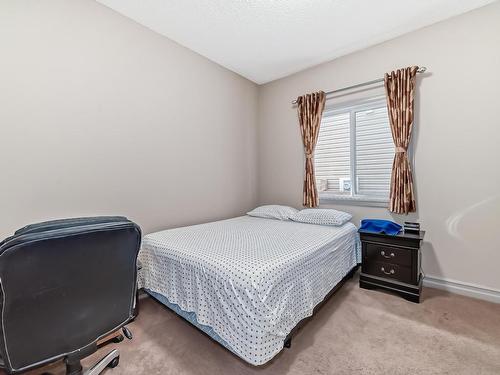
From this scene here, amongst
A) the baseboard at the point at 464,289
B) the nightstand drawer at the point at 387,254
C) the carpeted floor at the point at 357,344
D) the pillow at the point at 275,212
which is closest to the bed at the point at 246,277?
the carpeted floor at the point at 357,344

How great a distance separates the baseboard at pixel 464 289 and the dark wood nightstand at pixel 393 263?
303 millimetres

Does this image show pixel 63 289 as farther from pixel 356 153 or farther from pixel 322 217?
pixel 356 153

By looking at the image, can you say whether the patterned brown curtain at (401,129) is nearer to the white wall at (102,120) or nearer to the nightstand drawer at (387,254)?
the nightstand drawer at (387,254)

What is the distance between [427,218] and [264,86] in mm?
2994

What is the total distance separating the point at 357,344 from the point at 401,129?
218 centimetres

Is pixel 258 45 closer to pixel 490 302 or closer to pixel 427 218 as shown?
pixel 427 218

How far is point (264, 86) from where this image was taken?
13.1ft

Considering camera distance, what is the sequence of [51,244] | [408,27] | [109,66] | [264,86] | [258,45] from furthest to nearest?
[264,86] < [258,45] < [408,27] < [109,66] < [51,244]

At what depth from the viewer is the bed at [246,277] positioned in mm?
1360

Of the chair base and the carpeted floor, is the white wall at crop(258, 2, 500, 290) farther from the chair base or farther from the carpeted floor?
the chair base

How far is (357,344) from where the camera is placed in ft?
5.55

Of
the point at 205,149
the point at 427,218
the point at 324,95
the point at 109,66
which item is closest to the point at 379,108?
the point at 324,95

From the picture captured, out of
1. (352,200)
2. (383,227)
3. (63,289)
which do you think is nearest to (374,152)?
(352,200)

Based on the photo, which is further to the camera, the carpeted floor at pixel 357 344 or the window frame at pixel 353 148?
the window frame at pixel 353 148
